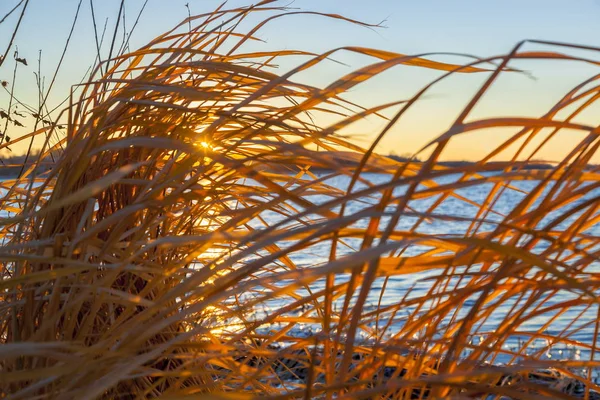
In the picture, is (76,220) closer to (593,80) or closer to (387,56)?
(387,56)

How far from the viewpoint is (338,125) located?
550 mm

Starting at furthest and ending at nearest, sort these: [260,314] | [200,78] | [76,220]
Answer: [260,314], [200,78], [76,220]

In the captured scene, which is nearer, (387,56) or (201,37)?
(387,56)

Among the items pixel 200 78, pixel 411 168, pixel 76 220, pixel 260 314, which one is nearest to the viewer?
pixel 411 168

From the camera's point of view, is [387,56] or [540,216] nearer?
[540,216]

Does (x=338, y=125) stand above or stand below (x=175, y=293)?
above

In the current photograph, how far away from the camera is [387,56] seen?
0.79m

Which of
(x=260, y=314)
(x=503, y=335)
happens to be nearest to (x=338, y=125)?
(x=503, y=335)

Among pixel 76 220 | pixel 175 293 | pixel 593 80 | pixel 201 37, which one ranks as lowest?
pixel 175 293

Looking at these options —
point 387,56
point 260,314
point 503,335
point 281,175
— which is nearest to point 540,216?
point 503,335

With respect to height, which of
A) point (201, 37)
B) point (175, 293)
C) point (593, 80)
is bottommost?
point (175, 293)

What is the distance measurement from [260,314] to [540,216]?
349cm

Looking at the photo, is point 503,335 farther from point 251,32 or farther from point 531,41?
point 251,32

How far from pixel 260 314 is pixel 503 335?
3450 mm
